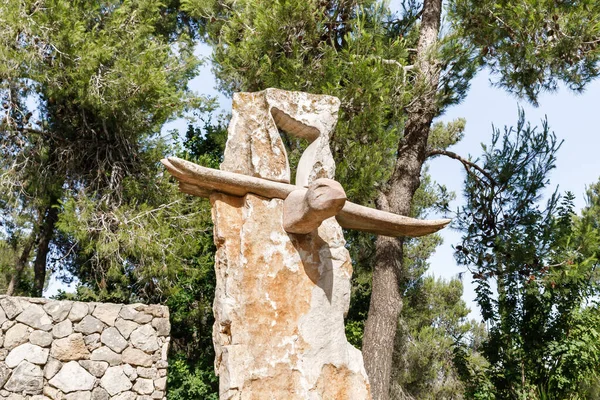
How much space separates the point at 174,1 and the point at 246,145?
9.28 meters

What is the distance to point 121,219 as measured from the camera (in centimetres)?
920

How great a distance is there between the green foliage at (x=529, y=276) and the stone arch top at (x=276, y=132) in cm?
411

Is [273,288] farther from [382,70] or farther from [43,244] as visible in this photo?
[43,244]

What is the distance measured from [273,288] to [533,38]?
4870 mm

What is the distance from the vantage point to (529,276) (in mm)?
7262

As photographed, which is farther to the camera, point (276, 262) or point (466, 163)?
point (466, 163)

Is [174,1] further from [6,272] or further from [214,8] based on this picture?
[6,272]

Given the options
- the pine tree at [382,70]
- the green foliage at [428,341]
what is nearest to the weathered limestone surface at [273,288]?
the pine tree at [382,70]

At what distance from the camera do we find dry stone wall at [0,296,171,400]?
7645mm

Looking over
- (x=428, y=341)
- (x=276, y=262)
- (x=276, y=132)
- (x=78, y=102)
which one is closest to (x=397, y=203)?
(x=276, y=132)

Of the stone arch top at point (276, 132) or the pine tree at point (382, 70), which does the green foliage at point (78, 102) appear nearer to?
the pine tree at point (382, 70)

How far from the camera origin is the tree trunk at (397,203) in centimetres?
666

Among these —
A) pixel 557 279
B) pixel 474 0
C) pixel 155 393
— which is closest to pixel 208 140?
pixel 155 393

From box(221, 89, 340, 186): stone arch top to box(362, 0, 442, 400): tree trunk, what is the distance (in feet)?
10.7
